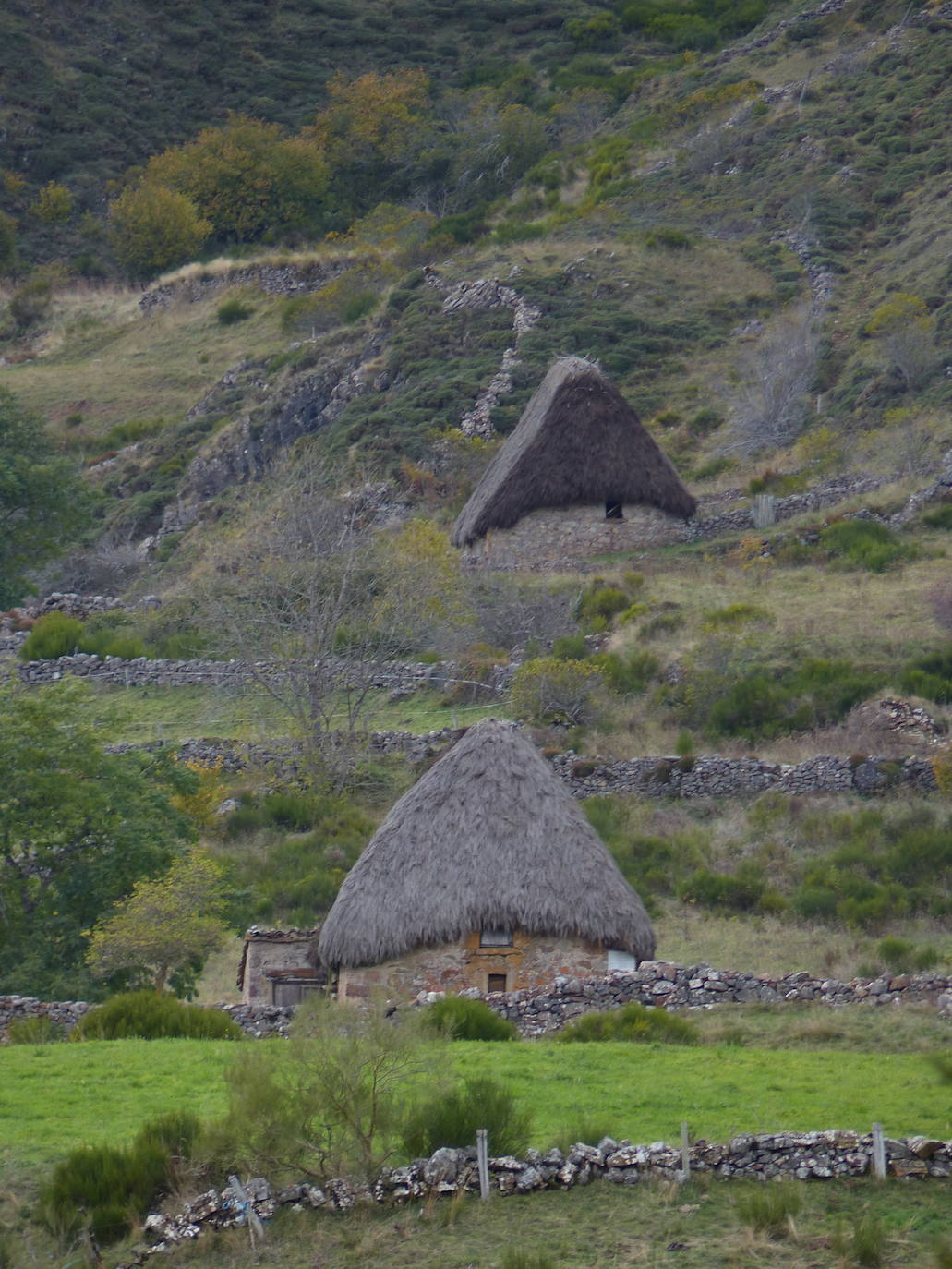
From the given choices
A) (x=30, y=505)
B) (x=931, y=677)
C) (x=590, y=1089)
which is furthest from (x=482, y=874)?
(x=30, y=505)

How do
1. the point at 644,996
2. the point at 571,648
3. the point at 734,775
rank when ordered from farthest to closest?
the point at 571,648
the point at 734,775
the point at 644,996

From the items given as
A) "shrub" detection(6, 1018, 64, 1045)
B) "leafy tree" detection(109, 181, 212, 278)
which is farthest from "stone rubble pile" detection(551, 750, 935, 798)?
"leafy tree" detection(109, 181, 212, 278)

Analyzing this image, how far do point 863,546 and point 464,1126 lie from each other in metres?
23.6

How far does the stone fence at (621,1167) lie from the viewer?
1129 centimetres

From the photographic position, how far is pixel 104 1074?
14.1 meters

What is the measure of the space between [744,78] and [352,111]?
1980cm

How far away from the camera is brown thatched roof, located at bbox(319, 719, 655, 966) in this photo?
18.5 metres

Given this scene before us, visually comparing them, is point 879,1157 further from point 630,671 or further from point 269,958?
point 630,671

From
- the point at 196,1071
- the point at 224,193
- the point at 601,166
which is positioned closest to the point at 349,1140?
the point at 196,1071

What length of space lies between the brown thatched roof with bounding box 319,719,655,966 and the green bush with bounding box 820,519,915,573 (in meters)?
14.4

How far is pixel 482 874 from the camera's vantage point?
18781mm

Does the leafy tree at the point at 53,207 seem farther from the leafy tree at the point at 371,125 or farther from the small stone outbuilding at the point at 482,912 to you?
the small stone outbuilding at the point at 482,912

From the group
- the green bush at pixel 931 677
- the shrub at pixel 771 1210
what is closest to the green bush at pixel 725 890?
the green bush at pixel 931 677

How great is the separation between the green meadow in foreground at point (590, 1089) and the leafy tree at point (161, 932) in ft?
9.62
